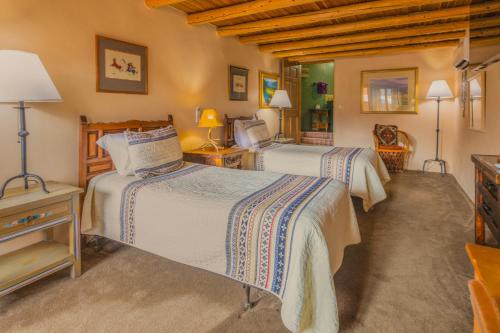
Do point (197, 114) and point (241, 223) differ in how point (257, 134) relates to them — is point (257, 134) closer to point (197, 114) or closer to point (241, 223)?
point (197, 114)

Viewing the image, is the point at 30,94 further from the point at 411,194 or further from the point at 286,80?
the point at 286,80

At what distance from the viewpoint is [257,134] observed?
4492 millimetres

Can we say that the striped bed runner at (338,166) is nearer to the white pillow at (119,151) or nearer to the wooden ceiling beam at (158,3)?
the white pillow at (119,151)

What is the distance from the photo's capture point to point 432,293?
6.61 ft

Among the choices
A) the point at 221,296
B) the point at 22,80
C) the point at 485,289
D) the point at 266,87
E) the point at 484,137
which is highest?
the point at 266,87

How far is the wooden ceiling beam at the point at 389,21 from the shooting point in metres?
3.59

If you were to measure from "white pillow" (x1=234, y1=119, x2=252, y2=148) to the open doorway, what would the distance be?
15.9 ft

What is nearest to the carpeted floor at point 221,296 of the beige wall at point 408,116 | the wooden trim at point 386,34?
the wooden trim at point 386,34

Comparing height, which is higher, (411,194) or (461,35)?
(461,35)

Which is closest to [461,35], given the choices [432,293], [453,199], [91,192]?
[453,199]

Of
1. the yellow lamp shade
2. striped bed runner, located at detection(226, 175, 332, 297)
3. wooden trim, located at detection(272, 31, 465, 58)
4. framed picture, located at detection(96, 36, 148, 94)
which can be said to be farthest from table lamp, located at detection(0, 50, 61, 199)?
wooden trim, located at detection(272, 31, 465, 58)

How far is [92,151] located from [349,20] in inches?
147

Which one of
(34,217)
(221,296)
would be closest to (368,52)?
(221,296)

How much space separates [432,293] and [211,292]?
1.43 metres
